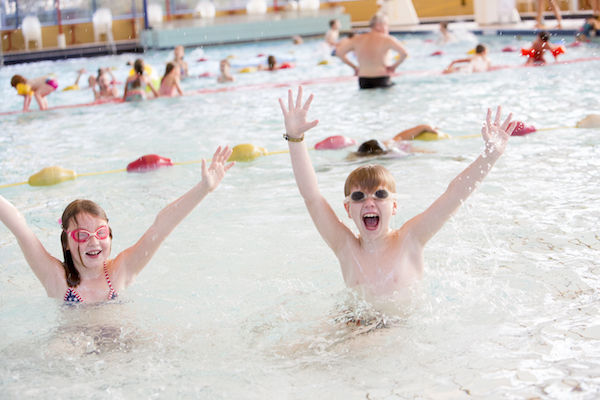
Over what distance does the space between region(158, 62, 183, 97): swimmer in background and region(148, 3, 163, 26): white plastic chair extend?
13.9 meters

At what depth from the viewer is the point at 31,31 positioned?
24047 millimetres

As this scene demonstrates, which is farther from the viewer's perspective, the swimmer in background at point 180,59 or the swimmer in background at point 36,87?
the swimmer in background at point 180,59

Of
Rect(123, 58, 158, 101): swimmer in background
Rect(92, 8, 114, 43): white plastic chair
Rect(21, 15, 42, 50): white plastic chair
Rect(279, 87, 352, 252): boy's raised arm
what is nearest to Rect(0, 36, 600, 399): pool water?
Rect(279, 87, 352, 252): boy's raised arm

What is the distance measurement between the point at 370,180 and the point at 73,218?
1.33 m

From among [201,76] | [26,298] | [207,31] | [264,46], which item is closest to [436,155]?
[26,298]

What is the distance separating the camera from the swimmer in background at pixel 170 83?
12.5m

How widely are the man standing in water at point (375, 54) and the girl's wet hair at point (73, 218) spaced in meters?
8.54

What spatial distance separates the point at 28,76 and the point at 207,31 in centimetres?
731

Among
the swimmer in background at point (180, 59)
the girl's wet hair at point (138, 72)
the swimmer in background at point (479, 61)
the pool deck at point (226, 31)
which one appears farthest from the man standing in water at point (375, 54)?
the pool deck at point (226, 31)

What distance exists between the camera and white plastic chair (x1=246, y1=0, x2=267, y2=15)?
27.2m

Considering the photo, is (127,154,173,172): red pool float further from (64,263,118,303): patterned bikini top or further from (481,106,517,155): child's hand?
(481,106,517,155): child's hand

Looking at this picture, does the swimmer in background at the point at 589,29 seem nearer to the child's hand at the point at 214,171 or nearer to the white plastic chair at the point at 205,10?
the child's hand at the point at 214,171

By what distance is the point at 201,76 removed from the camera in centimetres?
1616

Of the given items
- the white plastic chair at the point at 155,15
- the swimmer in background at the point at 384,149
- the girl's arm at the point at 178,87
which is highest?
the white plastic chair at the point at 155,15
